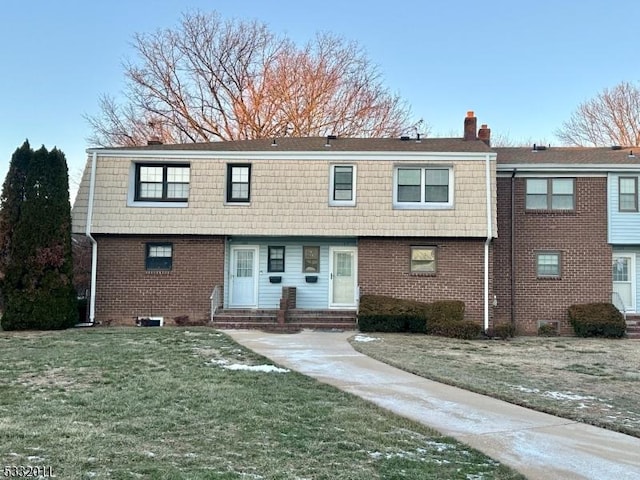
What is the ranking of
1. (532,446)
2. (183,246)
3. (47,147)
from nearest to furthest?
(532,446) → (47,147) → (183,246)

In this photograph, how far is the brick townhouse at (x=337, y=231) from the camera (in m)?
16.5

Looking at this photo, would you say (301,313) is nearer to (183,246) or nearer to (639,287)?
(183,246)

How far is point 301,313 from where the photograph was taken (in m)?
16.3

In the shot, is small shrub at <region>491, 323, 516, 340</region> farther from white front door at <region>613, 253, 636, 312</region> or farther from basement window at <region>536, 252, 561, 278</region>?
white front door at <region>613, 253, 636, 312</region>

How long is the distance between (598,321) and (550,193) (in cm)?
411

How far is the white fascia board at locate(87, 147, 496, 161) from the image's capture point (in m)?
16.7

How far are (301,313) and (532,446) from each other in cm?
1132

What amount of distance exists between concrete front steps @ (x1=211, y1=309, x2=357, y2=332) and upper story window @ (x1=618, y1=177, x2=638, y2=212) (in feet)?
29.4

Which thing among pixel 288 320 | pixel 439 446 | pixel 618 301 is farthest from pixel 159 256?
pixel 618 301

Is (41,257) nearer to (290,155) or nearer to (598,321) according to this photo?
(290,155)

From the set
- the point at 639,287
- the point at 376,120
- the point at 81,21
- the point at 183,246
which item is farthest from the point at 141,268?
the point at 376,120

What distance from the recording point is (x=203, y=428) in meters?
5.48

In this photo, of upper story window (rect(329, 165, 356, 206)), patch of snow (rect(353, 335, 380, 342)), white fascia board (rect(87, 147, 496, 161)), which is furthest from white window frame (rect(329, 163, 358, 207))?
patch of snow (rect(353, 335, 380, 342))

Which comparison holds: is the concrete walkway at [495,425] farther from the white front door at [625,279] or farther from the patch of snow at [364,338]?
the white front door at [625,279]
